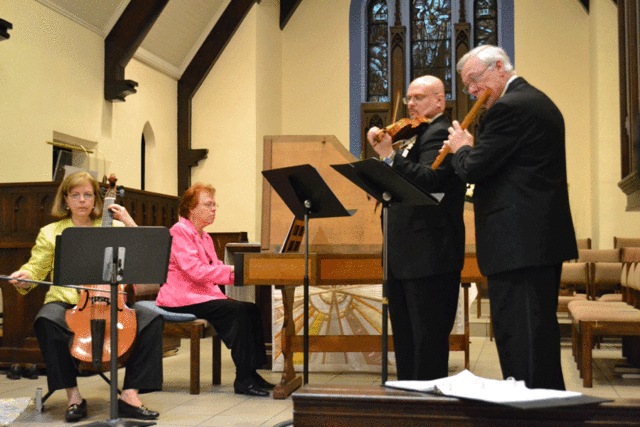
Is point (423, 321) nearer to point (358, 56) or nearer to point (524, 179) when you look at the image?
point (524, 179)

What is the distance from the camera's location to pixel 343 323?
523 cm

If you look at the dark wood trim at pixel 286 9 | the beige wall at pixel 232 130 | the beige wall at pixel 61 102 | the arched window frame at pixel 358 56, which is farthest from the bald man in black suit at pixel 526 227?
the dark wood trim at pixel 286 9

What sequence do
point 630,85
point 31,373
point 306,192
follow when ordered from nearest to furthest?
1. point 306,192
2. point 31,373
3. point 630,85

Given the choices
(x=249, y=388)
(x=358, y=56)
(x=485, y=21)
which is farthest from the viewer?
A: (x=358, y=56)

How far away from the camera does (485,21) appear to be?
11.7 metres

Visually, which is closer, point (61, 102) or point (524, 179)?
point (524, 179)

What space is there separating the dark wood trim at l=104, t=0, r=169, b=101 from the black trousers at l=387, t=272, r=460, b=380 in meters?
6.66

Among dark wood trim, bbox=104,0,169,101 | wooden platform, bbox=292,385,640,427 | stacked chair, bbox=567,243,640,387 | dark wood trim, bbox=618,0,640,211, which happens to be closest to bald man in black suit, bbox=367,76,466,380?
wooden platform, bbox=292,385,640,427

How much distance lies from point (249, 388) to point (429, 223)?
6.38 feet

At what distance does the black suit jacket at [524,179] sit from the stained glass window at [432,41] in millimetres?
9496

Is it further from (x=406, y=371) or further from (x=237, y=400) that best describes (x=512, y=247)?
(x=237, y=400)

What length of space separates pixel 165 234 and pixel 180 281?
129cm

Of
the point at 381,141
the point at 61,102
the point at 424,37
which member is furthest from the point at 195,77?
the point at 381,141

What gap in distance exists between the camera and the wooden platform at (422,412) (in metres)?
1.56
